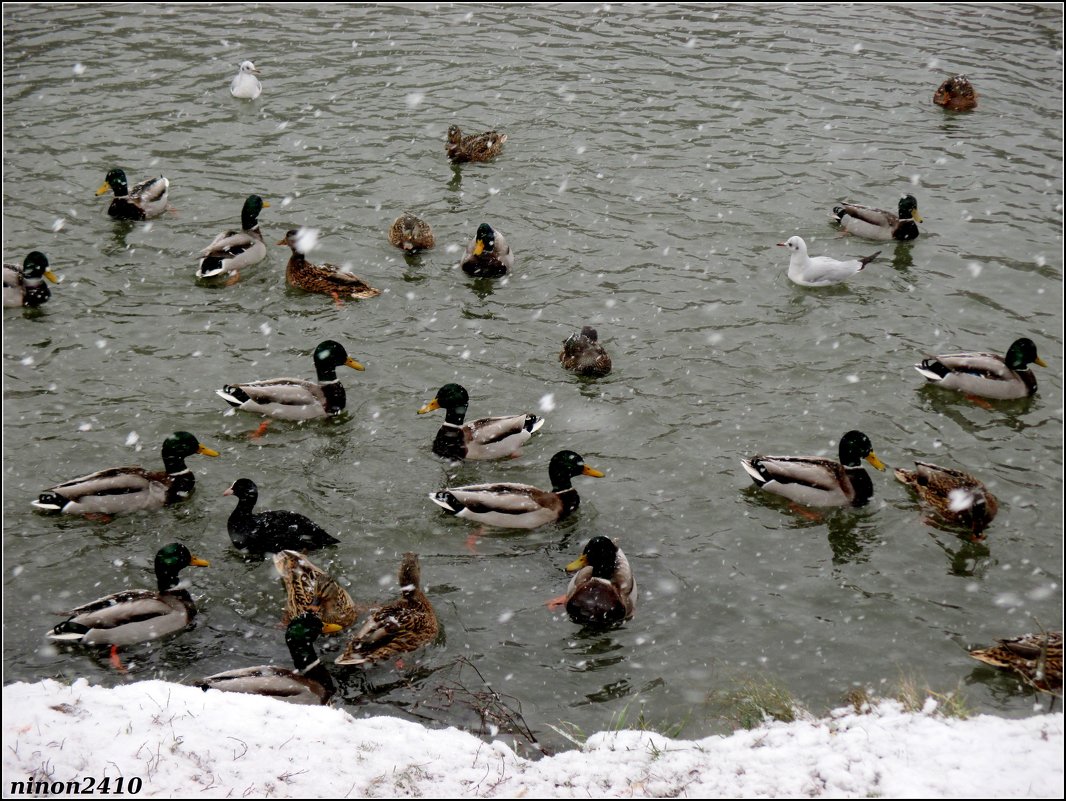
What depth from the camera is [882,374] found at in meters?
12.6

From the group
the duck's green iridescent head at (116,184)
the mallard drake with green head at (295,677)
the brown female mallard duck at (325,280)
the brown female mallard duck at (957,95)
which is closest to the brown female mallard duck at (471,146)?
the brown female mallard duck at (325,280)

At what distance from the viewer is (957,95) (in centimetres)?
1905

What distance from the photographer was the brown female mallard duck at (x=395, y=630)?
8.53 m

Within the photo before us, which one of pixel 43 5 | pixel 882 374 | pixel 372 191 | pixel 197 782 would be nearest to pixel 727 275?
pixel 882 374

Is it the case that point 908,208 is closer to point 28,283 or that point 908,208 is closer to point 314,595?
point 314,595

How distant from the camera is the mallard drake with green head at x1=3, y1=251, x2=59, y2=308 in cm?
1376

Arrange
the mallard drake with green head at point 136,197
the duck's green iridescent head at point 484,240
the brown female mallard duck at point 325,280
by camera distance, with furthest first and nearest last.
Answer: the mallard drake with green head at point 136,197
the duck's green iridescent head at point 484,240
the brown female mallard duck at point 325,280

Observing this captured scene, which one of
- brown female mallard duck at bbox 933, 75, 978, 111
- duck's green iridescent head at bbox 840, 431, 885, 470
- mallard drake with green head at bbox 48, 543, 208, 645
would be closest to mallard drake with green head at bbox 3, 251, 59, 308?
mallard drake with green head at bbox 48, 543, 208, 645

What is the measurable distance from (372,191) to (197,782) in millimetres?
11789

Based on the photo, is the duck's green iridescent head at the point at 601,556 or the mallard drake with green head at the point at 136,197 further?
the mallard drake with green head at the point at 136,197

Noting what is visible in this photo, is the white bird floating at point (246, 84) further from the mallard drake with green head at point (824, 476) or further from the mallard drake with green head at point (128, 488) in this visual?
A: the mallard drake with green head at point (824, 476)

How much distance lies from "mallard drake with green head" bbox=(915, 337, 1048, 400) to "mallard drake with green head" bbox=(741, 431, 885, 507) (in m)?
2.19

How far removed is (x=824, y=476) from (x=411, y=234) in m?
7.07

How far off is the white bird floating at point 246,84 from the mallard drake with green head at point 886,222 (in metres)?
11.0
